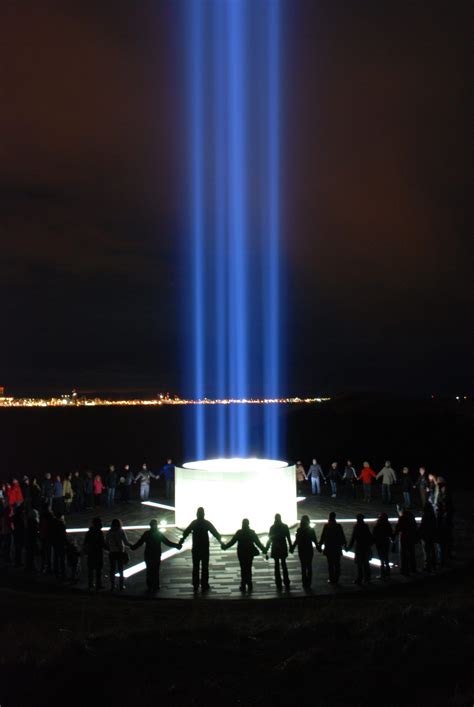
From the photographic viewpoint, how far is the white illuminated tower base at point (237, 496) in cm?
1683

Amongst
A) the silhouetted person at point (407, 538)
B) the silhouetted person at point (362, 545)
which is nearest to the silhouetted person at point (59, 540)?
the silhouetted person at point (362, 545)

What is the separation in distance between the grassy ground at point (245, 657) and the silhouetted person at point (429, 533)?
3.60 metres

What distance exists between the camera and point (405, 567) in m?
13.0

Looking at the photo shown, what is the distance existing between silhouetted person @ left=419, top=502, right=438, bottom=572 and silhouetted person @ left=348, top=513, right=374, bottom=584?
1.34 m

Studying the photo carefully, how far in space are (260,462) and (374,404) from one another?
120998 mm

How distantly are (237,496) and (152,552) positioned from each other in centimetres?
497

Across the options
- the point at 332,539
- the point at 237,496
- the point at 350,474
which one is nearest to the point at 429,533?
the point at 332,539

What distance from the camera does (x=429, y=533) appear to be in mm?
13148

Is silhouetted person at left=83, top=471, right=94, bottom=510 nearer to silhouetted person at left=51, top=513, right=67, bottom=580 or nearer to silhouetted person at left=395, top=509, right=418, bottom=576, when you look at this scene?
silhouetted person at left=51, top=513, right=67, bottom=580

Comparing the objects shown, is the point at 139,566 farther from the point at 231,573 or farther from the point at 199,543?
the point at 199,543

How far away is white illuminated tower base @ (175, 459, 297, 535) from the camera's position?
663 inches

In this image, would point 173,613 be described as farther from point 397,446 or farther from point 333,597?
point 397,446

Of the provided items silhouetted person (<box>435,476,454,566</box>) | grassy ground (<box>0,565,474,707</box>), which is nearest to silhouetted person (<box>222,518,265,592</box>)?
grassy ground (<box>0,565,474,707</box>)

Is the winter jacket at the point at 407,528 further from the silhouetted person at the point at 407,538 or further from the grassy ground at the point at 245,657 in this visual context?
the grassy ground at the point at 245,657
